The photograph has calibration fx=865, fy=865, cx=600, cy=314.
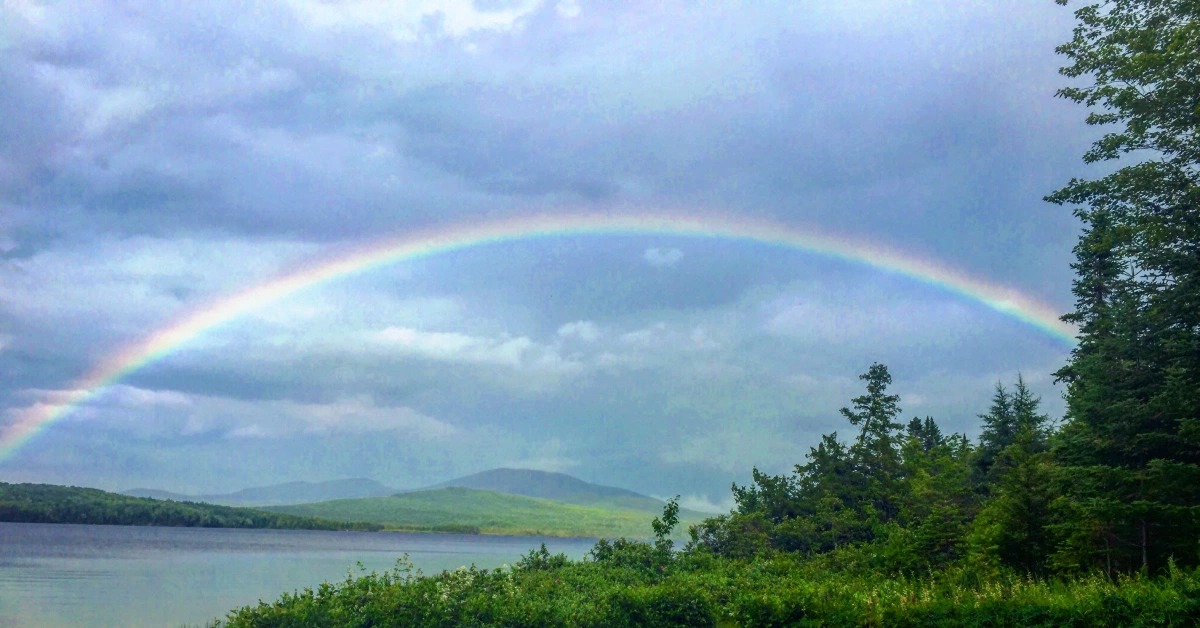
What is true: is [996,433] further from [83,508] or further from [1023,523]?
[83,508]

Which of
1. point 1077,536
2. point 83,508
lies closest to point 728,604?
point 1077,536

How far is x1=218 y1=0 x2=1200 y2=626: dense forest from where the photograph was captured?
15.7 metres

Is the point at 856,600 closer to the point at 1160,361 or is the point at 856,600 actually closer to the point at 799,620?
the point at 799,620

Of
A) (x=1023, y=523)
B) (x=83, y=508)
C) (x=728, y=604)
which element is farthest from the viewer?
(x=83, y=508)

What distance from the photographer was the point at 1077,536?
2036 cm

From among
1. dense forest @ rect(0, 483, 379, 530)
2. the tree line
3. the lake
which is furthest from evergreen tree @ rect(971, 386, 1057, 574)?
dense forest @ rect(0, 483, 379, 530)

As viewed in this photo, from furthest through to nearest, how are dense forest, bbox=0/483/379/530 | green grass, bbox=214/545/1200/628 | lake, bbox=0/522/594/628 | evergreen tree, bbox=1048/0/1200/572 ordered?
dense forest, bbox=0/483/379/530
lake, bbox=0/522/594/628
evergreen tree, bbox=1048/0/1200/572
green grass, bbox=214/545/1200/628

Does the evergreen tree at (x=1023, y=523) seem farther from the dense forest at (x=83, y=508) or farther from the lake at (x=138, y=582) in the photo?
the dense forest at (x=83, y=508)

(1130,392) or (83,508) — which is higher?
(1130,392)

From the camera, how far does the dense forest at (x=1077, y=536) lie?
617 inches

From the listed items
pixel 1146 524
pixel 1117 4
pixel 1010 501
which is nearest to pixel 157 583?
pixel 1010 501

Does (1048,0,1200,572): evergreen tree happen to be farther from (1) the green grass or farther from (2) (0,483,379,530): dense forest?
(2) (0,483,379,530): dense forest

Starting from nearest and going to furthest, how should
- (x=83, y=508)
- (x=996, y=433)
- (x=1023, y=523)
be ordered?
(x=1023, y=523) < (x=996, y=433) < (x=83, y=508)

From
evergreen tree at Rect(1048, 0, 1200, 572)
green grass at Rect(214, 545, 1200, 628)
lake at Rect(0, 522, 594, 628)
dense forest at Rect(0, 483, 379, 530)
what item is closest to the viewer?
green grass at Rect(214, 545, 1200, 628)
